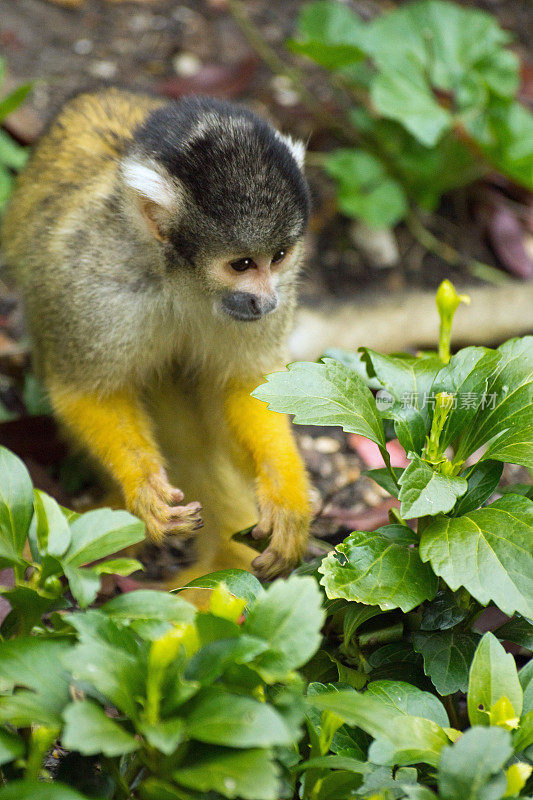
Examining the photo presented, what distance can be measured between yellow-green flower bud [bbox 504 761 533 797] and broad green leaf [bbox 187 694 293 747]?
42 cm

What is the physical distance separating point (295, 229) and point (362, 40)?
2.30 metres

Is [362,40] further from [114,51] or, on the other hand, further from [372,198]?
[114,51]

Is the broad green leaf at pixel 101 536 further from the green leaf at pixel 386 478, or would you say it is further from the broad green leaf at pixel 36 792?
the green leaf at pixel 386 478

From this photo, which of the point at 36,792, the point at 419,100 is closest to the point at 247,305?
the point at 36,792

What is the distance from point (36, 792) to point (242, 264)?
1481mm

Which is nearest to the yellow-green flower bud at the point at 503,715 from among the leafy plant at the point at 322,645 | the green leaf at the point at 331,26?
the leafy plant at the point at 322,645

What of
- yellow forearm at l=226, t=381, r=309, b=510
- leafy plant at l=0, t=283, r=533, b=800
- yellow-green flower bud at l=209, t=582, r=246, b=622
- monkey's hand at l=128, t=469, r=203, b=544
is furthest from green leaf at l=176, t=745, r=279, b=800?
yellow forearm at l=226, t=381, r=309, b=510

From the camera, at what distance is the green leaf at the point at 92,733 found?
127 centimetres

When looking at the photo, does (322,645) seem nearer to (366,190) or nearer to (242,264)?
(242,264)

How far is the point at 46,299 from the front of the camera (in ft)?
9.21

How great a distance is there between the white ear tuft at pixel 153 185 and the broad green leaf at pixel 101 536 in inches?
38.9

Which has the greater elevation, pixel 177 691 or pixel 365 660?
pixel 177 691

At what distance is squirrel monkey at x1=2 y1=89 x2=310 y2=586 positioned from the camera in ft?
7.54

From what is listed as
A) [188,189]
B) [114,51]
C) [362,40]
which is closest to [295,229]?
[188,189]
